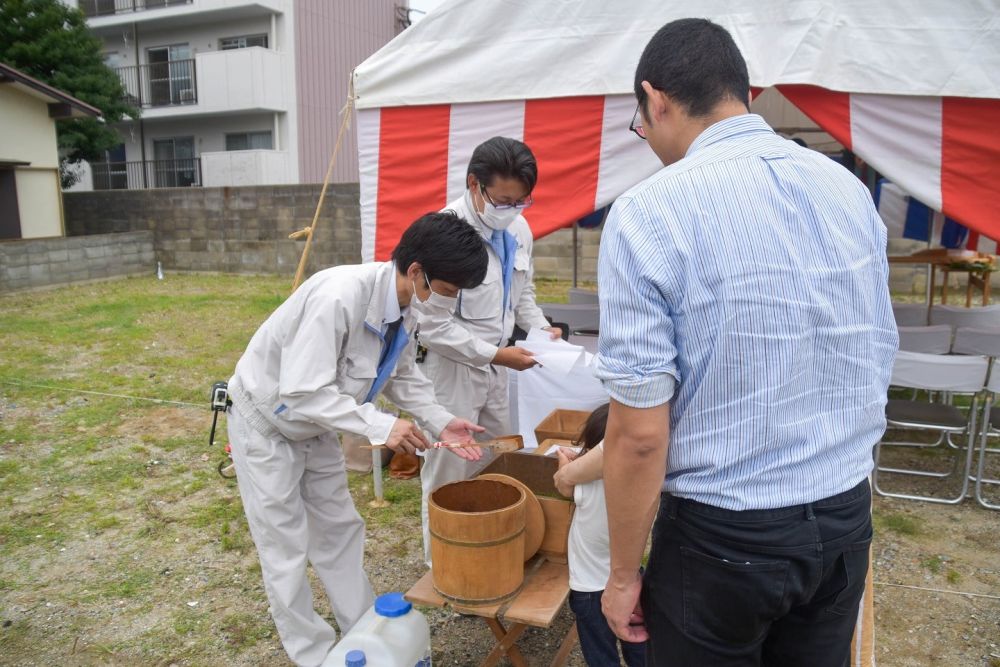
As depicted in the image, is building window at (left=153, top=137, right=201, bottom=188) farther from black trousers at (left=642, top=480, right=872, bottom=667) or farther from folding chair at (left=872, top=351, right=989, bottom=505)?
black trousers at (left=642, top=480, right=872, bottom=667)

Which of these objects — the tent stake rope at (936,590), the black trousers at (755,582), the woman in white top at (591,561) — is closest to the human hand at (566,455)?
the woman in white top at (591,561)

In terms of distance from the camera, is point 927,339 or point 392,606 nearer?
point 392,606

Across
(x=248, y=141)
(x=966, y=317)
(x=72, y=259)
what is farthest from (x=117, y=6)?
(x=966, y=317)

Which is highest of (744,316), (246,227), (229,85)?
(229,85)

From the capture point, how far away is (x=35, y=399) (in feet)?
19.3

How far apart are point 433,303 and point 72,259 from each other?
38.9 feet

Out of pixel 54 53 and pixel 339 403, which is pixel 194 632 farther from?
pixel 54 53

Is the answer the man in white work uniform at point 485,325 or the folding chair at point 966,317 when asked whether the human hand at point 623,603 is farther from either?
the folding chair at point 966,317

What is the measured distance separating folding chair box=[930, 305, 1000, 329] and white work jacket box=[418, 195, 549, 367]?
345 cm

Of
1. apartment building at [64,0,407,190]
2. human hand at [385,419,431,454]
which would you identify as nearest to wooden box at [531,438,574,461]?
human hand at [385,419,431,454]

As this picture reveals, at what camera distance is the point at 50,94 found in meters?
12.5

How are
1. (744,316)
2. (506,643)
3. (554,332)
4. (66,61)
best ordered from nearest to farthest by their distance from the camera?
(744,316) → (506,643) → (554,332) → (66,61)

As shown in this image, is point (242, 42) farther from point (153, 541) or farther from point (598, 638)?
point (598, 638)

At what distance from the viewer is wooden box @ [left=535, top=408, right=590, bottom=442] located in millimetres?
3021
